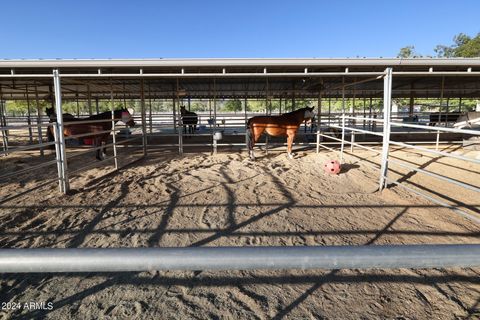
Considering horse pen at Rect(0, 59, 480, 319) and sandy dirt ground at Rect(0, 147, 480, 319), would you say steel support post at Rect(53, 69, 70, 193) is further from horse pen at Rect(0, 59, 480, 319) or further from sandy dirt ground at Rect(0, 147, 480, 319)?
sandy dirt ground at Rect(0, 147, 480, 319)

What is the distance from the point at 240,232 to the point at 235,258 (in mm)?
2932

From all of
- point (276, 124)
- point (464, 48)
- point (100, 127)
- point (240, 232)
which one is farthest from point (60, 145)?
point (464, 48)

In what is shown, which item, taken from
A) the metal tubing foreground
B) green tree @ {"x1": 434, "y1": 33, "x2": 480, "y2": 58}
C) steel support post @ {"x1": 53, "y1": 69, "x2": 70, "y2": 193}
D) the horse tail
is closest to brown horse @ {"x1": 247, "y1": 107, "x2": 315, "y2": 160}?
the horse tail

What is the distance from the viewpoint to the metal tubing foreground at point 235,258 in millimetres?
716

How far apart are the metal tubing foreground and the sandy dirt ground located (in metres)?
1.75

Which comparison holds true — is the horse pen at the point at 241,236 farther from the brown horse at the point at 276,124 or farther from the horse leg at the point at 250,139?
the brown horse at the point at 276,124

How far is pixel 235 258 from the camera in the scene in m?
0.73

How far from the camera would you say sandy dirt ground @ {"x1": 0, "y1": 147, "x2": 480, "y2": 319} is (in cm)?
231

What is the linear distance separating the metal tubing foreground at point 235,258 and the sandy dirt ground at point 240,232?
175 centimetres

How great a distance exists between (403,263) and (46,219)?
445 cm

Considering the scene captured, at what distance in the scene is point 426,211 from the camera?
4289 millimetres

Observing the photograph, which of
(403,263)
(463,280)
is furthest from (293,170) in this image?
(403,263)

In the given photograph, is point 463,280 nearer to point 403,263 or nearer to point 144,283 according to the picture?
point 403,263

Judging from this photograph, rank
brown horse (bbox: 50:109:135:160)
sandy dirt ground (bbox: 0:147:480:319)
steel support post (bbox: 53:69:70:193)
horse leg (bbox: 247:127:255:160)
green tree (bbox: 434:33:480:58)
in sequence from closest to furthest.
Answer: sandy dirt ground (bbox: 0:147:480:319) < steel support post (bbox: 53:69:70:193) < brown horse (bbox: 50:109:135:160) < horse leg (bbox: 247:127:255:160) < green tree (bbox: 434:33:480:58)
